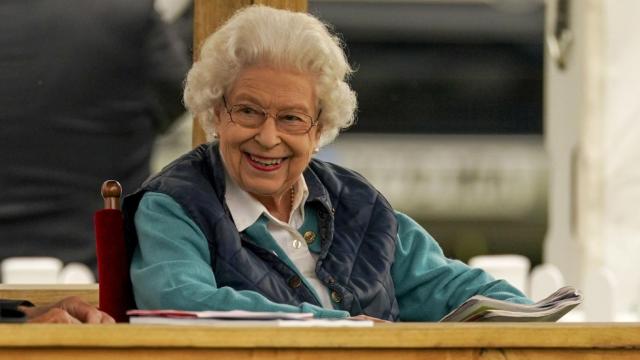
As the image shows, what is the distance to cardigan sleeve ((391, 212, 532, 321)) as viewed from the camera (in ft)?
10.1

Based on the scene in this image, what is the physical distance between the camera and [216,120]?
3020 millimetres

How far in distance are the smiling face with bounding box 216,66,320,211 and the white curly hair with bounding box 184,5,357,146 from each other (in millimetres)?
25

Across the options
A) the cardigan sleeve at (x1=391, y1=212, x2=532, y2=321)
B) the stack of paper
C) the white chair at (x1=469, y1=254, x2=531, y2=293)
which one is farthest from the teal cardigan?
the white chair at (x1=469, y1=254, x2=531, y2=293)

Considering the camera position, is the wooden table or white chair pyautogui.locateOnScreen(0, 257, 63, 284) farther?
white chair pyautogui.locateOnScreen(0, 257, 63, 284)

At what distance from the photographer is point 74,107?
17.8 feet

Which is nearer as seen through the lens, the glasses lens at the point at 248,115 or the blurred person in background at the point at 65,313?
the blurred person in background at the point at 65,313

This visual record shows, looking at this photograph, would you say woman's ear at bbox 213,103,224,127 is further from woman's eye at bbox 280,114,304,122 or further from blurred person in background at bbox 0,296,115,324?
A: blurred person in background at bbox 0,296,115,324

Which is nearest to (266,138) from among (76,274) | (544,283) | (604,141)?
(76,274)

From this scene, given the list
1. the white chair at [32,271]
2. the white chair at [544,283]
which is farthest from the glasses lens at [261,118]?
the white chair at [544,283]

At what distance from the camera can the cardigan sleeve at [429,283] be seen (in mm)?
3082

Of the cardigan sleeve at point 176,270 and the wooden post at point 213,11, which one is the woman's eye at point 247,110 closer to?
the cardigan sleeve at point 176,270

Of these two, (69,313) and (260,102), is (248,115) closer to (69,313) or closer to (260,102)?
(260,102)

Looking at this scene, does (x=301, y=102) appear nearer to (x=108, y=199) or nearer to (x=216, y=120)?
(x=216, y=120)

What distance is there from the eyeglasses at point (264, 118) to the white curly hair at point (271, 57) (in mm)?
75
